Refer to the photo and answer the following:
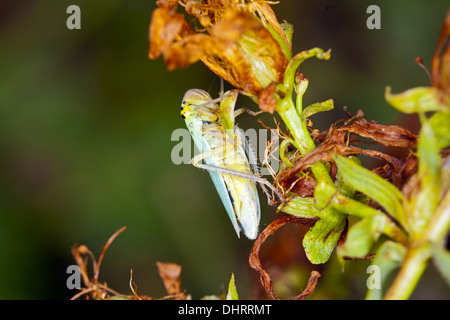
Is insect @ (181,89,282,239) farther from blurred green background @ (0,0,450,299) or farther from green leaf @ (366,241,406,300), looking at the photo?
green leaf @ (366,241,406,300)

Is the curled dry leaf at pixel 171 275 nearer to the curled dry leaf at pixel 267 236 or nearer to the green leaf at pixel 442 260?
the curled dry leaf at pixel 267 236

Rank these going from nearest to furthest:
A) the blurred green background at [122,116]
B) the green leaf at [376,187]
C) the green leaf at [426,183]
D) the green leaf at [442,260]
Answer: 1. the green leaf at [442,260]
2. the green leaf at [426,183]
3. the green leaf at [376,187]
4. the blurred green background at [122,116]

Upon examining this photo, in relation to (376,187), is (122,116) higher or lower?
A: higher

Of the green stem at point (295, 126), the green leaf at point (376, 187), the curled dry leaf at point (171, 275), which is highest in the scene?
the green stem at point (295, 126)

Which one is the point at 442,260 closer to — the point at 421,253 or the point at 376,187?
the point at 421,253

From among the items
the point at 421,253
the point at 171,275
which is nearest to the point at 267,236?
the point at 171,275

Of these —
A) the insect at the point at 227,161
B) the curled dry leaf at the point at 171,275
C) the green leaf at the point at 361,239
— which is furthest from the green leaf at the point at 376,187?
the insect at the point at 227,161

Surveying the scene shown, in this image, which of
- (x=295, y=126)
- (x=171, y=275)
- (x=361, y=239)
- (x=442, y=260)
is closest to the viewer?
(x=442, y=260)
